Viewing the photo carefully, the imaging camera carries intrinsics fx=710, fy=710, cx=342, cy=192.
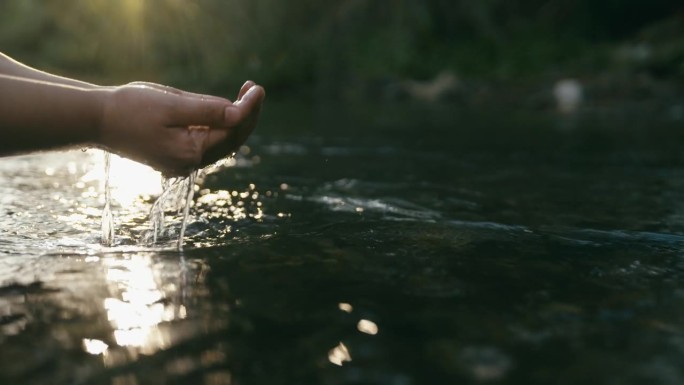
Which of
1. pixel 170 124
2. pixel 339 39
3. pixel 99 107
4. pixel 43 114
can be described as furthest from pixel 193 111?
pixel 339 39

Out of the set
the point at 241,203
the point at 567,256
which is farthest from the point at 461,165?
the point at 567,256

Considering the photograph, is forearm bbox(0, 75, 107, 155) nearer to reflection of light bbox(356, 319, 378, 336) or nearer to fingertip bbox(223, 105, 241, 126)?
fingertip bbox(223, 105, 241, 126)

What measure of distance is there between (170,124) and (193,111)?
0.21 ft

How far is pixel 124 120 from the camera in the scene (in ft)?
5.32

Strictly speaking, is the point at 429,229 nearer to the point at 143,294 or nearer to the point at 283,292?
the point at 283,292

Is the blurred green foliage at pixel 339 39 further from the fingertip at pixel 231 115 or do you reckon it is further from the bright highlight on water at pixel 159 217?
the fingertip at pixel 231 115

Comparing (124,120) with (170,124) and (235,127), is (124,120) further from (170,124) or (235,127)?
(235,127)

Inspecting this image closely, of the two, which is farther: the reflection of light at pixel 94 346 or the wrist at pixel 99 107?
the wrist at pixel 99 107

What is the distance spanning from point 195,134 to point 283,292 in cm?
45

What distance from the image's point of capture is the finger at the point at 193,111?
64.1 inches

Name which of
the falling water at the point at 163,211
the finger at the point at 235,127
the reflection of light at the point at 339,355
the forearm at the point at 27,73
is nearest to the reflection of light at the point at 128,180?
the falling water at the point at 163,211

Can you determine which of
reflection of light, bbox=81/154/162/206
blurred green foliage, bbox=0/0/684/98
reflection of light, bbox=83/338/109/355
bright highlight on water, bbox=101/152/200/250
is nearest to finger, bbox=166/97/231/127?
bright highlight on water, bbox=101/152/200/250

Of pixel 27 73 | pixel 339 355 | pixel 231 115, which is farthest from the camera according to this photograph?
→ pixel 27 73

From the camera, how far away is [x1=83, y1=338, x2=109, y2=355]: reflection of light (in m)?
1.17
